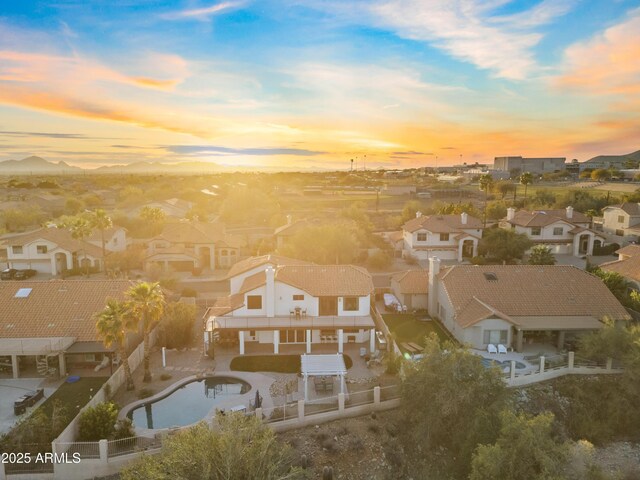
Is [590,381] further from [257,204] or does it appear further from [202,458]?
[257,204]

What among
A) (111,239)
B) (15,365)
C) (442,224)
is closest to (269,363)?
(15,365)

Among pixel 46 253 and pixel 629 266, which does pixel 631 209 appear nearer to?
pixel 629 266

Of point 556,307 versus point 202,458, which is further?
point 556,307

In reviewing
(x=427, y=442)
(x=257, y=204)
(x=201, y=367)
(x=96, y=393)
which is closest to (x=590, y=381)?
(x=427, y=442)

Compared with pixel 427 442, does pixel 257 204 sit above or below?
above

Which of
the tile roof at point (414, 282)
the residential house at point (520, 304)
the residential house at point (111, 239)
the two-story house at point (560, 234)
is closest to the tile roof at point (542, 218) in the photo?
the two-story house at point (560, 234)

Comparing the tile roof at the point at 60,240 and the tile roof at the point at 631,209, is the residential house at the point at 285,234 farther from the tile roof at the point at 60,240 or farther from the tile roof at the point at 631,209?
the tile roof at the point at 631,209
